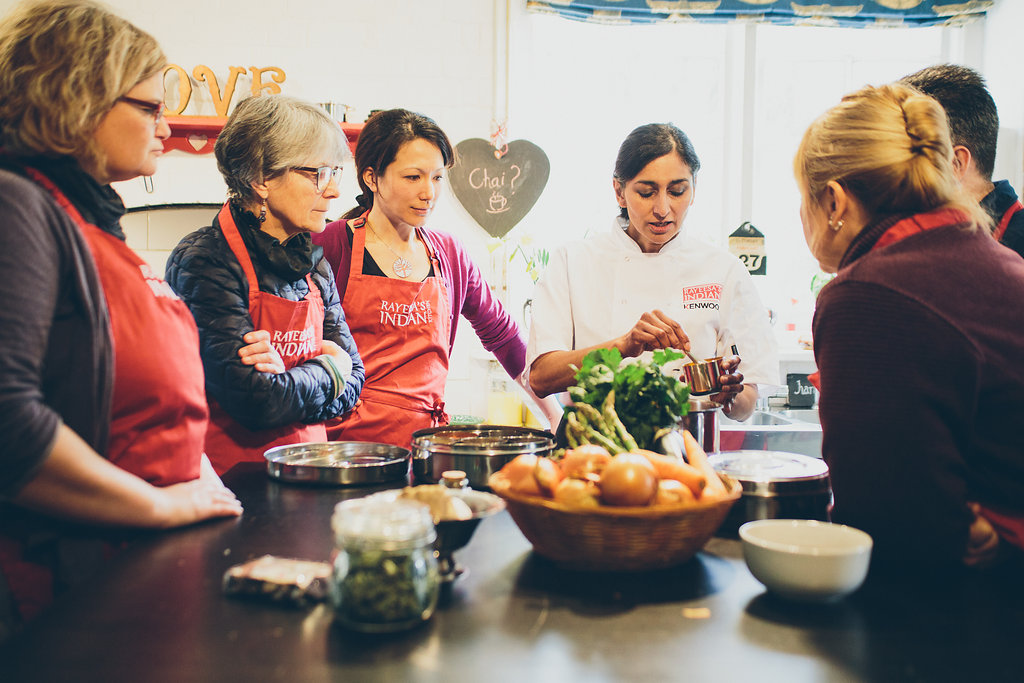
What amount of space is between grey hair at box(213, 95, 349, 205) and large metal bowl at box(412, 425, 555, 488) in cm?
74

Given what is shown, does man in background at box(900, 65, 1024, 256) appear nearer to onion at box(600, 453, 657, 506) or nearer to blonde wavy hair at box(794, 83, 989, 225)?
blonde wavy hair at box(794, 83, 989, 225)

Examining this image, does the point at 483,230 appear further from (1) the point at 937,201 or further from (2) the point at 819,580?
(2) the point at 819,580

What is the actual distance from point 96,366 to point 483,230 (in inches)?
108

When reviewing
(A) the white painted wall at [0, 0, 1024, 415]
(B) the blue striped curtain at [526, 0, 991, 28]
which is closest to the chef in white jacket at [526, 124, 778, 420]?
(A) the white painted wall at [0, 0, 1024, 415]

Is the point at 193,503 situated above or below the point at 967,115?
below

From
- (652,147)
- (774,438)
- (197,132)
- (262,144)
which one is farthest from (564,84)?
(262,144)

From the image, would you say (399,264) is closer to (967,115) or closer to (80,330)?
(80,330)

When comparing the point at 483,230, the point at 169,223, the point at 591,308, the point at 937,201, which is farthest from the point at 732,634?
the point at 169,223

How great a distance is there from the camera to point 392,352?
7.88 ft

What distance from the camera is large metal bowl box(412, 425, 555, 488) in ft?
4.74

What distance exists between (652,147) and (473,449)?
→ 109 centimetres

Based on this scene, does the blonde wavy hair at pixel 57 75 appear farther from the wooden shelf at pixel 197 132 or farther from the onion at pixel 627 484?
the wooden shelf at pixel 197 132

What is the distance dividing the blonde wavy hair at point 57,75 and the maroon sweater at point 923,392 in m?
1.14

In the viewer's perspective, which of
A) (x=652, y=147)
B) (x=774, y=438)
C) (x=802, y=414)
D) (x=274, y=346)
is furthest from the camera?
(x=802, y=414)
